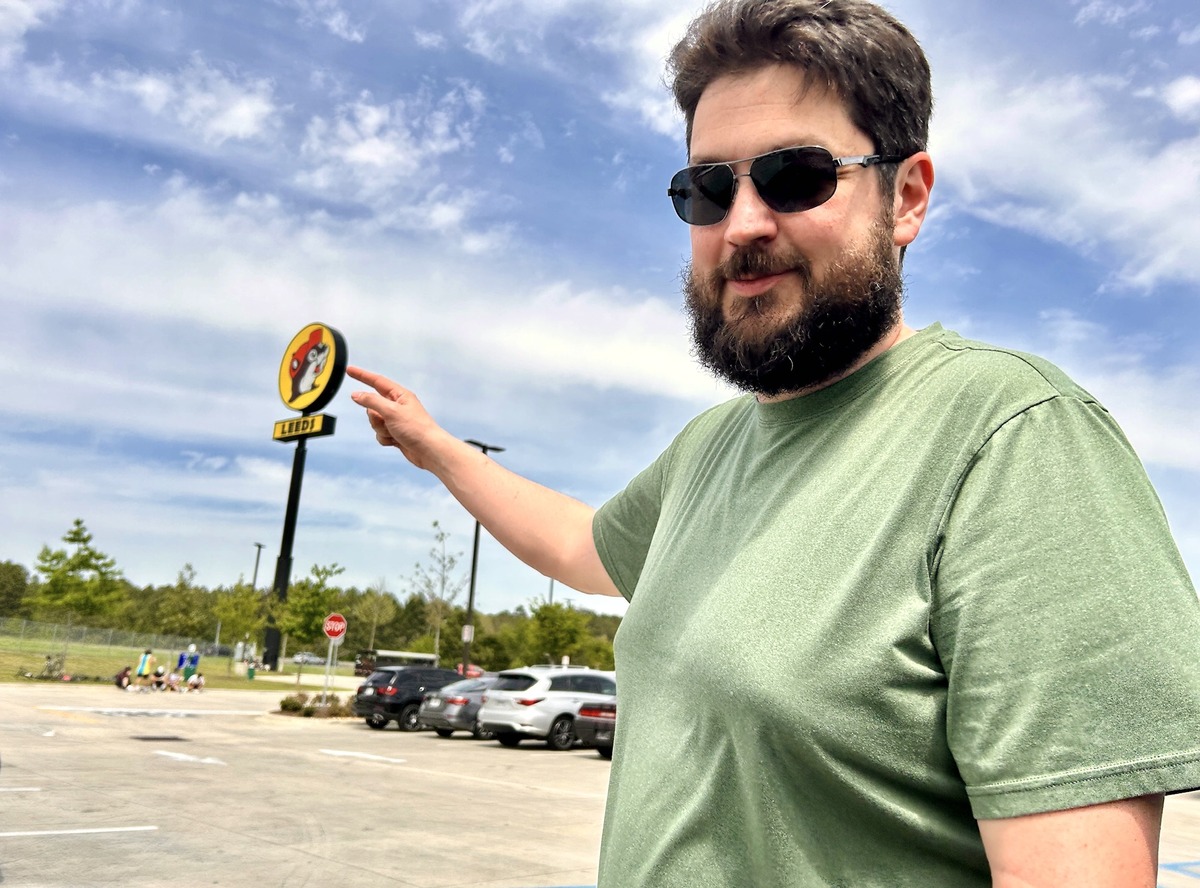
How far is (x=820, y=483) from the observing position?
4.14 feet

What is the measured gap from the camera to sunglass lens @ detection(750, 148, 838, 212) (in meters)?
1.41

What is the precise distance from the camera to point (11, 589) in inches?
3302

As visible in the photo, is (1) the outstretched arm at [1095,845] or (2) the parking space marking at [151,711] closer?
(1) the outstretched arm at [1095,845]

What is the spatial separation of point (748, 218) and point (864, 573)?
60cm

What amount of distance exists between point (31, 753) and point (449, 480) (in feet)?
41.7

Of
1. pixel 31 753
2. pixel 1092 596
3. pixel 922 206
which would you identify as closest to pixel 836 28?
pixel 922 206

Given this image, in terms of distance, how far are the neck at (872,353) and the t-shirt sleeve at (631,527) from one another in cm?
55

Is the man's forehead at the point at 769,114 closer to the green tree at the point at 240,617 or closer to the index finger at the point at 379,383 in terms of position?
the index finger at the point at 379,383

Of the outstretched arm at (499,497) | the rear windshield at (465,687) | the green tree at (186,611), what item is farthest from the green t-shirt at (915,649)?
the green tree at (186,611)

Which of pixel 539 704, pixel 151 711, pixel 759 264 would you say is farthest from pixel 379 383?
pixel 151 711

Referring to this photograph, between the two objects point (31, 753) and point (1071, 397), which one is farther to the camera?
point (31, 753)

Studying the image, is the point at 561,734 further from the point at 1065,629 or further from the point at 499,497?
the point at 1065,629

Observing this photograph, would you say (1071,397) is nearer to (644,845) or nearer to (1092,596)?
(1092,596)

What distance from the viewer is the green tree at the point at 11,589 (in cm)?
8206
